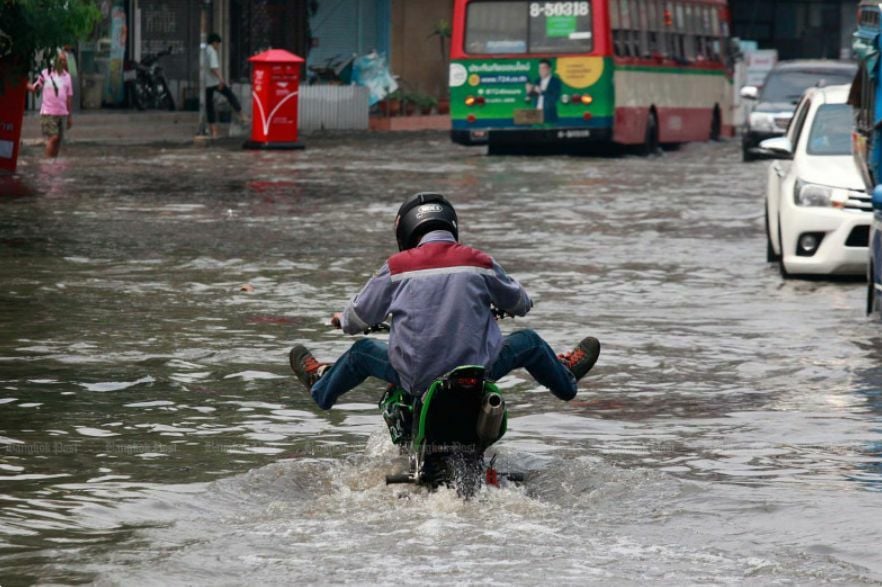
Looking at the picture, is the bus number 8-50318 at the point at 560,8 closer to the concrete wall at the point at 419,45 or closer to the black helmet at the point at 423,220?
the concrete wall at the point at 419,45

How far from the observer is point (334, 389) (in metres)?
8.17

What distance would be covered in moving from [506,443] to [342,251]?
28.4ft

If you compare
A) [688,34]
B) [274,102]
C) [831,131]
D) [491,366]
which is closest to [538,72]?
[274,102]

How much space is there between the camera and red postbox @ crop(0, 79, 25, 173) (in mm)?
25625

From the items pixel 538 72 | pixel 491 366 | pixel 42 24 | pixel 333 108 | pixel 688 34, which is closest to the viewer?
pixel 491 366

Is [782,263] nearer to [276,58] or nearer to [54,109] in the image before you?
[54,109]

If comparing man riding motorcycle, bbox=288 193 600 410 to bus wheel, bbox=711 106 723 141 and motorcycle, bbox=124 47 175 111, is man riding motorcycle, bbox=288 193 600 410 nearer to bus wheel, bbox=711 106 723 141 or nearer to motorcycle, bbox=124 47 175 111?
motorcycle, bbox=124 47 175 111

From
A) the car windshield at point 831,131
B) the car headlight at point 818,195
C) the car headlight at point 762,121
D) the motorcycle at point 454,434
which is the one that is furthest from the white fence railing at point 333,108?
the motorcycle at point 454,434

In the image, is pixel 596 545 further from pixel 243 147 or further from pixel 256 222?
pixel 243 147

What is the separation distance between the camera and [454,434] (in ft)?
24.9

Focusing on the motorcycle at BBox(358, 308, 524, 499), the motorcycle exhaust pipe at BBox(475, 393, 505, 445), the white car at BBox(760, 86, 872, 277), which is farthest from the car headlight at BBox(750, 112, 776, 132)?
the motorcycle exhaust pipe at BBox(475, 393, 505, 445)

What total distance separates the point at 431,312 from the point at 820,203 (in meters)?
8.38

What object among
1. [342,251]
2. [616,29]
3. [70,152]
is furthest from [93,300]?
[616,29]

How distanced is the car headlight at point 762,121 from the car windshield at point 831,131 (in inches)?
590
